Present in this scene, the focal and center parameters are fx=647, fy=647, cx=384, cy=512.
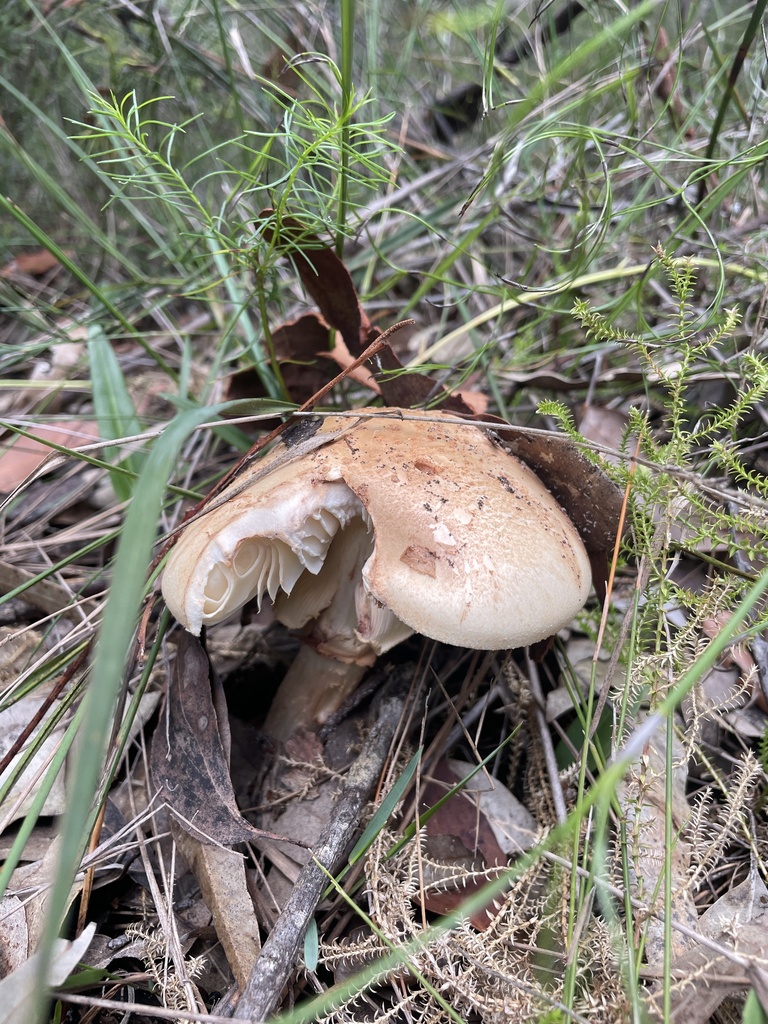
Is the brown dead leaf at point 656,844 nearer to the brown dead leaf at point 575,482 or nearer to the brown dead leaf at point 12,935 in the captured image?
the brown dead leaf at point 575,482

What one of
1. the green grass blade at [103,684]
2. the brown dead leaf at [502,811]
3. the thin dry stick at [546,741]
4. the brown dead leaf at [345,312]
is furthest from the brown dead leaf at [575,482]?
the green grass blade at [103,684]

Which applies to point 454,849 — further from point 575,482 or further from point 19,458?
point 19,458

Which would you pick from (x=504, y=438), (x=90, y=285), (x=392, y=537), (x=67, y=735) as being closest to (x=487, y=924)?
(x=392, y=537)

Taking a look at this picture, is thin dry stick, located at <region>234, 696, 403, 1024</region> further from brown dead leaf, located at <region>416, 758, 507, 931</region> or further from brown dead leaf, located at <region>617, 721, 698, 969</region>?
brown dead leaf, located at <region>617, 721, 698, 969</region>

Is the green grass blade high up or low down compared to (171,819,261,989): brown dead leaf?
up

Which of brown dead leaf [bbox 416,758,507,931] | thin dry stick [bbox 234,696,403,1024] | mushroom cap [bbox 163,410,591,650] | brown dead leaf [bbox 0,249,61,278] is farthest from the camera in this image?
brown dead leaf [bbox 0,249,61,278]

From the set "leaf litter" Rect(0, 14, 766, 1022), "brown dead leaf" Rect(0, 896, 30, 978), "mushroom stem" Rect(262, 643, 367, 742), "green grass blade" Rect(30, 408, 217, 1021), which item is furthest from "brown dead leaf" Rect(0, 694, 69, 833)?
"green grass blade" Rect(30, 408, 217, 1021)

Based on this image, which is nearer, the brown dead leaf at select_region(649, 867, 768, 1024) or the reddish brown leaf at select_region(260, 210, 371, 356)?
the brown dead leaf at select_region(649, 867, 768, 1024)

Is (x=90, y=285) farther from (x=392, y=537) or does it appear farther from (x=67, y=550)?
(x=392, y=537)
